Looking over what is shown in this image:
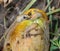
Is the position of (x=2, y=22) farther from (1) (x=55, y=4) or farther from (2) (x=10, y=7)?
(1) (x=55, y=4)

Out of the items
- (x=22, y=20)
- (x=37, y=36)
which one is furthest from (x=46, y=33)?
(x=22, y=20)

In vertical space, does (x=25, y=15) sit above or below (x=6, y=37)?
above

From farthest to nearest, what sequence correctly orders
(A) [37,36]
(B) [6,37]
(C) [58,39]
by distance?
1. (C) [58,39]
2. (B) [6,37]
3. (A) [37,36]

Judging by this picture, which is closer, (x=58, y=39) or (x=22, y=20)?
(x=22, y=20)

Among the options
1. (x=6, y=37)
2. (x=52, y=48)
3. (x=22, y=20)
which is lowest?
(x=52, y=48)

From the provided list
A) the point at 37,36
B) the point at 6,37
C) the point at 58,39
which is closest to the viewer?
the point at 37,36

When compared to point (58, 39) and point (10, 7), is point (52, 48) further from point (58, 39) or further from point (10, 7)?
point (10, 7)

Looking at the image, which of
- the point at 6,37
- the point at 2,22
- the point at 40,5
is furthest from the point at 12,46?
the point at 40,5
